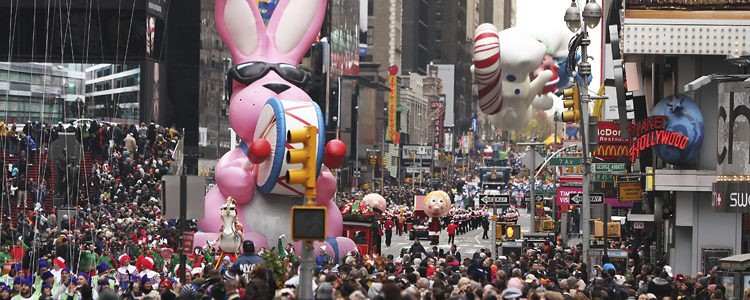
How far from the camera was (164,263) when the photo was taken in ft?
99.2

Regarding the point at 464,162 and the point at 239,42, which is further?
the point at 464,162

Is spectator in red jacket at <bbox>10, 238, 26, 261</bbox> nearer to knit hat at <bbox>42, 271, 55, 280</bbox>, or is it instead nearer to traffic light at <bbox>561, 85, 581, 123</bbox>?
knit hat at <bbox>42, 271, 55, 280</bbox>

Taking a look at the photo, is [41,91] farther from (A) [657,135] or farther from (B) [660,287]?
(B) [660,287]

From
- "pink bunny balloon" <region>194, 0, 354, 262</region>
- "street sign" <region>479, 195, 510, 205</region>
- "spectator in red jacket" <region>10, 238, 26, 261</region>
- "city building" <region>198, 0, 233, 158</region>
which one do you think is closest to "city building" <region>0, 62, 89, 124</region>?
"city building" <region>198, 0, 233, 158</region>

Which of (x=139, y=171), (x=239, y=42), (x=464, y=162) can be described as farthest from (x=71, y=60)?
(x=464, y=162)

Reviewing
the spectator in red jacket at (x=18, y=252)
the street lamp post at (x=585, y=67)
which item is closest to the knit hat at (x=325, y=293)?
the street lamp post at (x=585, y=67)

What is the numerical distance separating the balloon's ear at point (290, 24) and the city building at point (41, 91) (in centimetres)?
3670

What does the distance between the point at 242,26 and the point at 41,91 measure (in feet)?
134

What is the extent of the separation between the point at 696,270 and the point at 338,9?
86025 millimetres

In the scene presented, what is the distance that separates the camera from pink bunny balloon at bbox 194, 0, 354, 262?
37188 mm

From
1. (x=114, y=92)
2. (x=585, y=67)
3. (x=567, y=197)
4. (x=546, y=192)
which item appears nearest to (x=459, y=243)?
(x=546, y=192)

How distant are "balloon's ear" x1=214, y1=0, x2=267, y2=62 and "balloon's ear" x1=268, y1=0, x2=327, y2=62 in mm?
267

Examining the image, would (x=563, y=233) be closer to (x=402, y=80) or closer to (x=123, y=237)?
(x=123, y=237)

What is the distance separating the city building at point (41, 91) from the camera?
7475 cm
